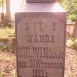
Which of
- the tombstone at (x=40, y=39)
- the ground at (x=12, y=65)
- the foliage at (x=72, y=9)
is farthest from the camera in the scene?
the foliage at (x=72, y=9)

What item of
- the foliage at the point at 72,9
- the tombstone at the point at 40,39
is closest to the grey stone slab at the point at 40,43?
the tombstone at the point at 40,39

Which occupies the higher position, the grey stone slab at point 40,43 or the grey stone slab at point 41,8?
the grey stone slab at point 41,8

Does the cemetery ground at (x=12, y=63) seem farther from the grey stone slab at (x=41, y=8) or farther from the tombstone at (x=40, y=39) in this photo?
the grey stone slab at (x=41, y=8)

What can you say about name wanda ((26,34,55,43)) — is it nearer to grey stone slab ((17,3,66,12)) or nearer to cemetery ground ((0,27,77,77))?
grey stone slab ((17,3,66,12))

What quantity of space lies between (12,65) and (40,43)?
13.0 ft

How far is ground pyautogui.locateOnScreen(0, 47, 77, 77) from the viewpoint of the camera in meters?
7.12

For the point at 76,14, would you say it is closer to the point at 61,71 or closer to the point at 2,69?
the point at 2,69

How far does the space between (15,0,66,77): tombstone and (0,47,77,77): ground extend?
2747 mm

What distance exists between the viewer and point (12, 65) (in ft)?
25.6

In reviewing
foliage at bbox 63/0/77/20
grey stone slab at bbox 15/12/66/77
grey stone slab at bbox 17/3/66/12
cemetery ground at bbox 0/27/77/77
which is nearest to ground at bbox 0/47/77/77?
cemetery ground at bbox 0/27/77/77

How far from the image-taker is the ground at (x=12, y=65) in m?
7.12

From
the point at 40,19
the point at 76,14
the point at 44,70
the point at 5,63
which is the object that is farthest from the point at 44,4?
the point at 76,14

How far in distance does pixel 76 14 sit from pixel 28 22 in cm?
1088

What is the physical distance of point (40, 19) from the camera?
3871 millimetres
